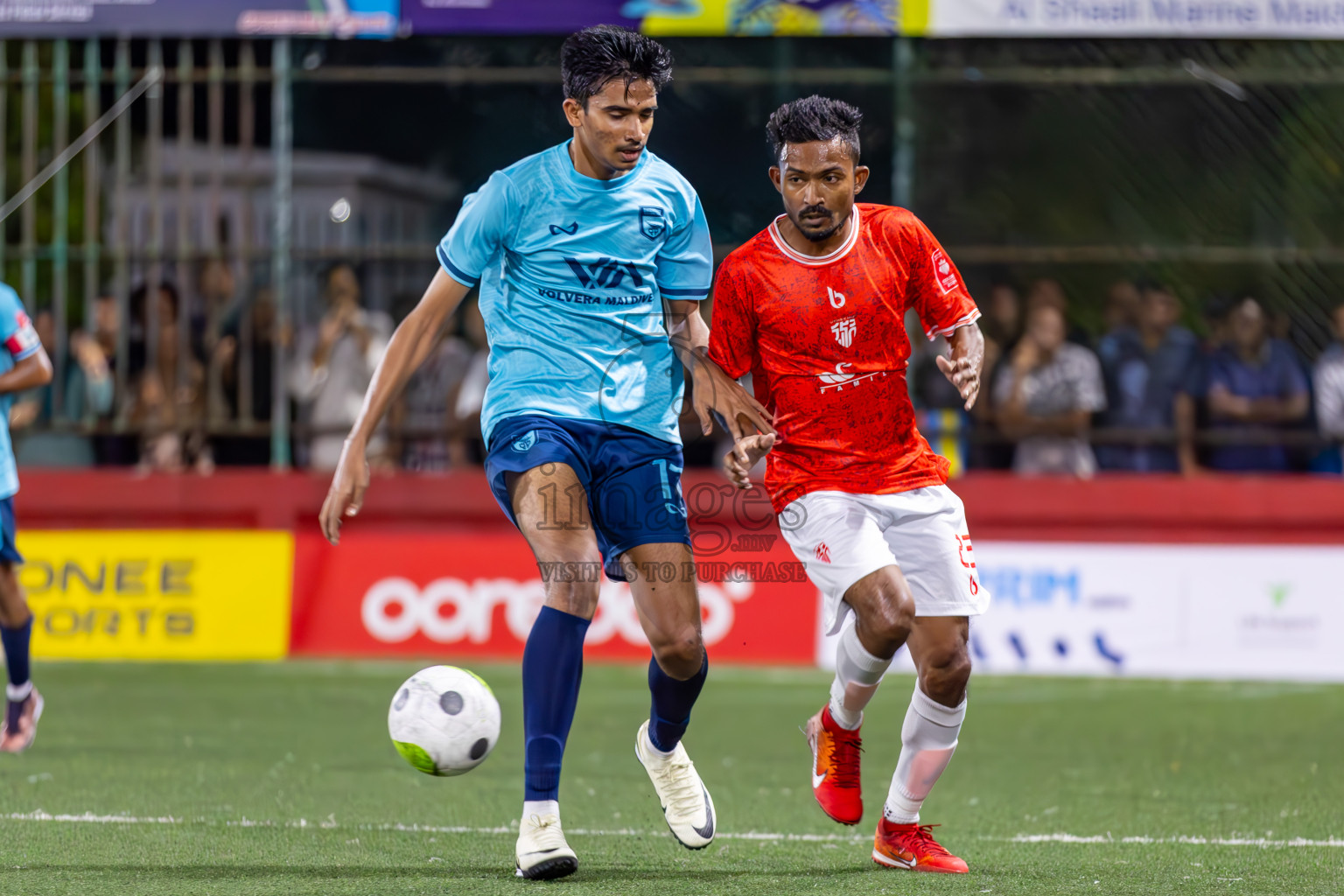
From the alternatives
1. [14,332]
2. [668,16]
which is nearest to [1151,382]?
[668,16]

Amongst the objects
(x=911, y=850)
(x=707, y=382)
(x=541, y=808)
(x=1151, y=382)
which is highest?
(x=707, y=382)

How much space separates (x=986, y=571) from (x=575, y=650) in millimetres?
6732

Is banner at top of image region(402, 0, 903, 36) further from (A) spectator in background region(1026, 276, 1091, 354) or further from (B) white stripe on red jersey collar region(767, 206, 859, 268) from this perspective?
(B) white stripe on red jersey collar region(767, 206, 859, 268)

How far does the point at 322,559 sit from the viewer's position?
1170 cm

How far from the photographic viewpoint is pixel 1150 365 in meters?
12.1

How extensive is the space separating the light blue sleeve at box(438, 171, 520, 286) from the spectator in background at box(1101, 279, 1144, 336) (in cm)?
782

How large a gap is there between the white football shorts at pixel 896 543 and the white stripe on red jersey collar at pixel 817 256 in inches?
28.8

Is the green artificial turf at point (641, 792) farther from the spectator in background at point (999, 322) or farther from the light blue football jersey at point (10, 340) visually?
the spectator in background at point (999, 322)

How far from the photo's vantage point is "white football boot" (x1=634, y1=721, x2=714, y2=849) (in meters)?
5.13

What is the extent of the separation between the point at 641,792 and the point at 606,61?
312 centimetres

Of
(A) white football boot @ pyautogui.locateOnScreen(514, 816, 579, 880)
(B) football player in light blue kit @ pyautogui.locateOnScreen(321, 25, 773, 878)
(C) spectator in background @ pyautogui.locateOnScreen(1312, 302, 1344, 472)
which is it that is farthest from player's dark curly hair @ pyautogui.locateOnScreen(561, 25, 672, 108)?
(C) spectator in background @ pyautogui.locateOnScreen(1312, 302, 1344, 472)

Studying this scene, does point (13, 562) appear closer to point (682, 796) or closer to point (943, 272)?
point (682, 796)

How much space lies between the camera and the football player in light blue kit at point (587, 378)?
4.92 m

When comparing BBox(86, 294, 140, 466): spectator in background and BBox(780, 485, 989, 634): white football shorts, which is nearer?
BBox(780, 485, 989, 634): white football shorts
